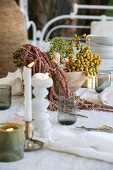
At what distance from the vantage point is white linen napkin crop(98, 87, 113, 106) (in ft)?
4.82

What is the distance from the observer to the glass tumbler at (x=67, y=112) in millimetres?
1230

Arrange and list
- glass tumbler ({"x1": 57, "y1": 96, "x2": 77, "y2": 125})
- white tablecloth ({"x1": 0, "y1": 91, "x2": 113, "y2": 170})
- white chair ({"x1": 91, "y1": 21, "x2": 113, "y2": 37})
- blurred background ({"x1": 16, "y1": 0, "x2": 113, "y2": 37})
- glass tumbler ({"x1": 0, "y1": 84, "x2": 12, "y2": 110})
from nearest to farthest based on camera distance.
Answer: white tablecloth ({"x1": 0, "y1": 91, "x2": 113, "y2": 170}) < glass tumbler ({"x1": 57, "y1": 96, "x2": 77, "y2": 125}) < glass tumbler ({"x1": 0, "y1": 84, "x2": 12, "y2": 110}) < white chair ({"x1": 91, "y1": 21, "x2": 113, "y2": 37}) < blurred background ({"x1": 16, "y1": 0, "x2": 113, "y2": 37})

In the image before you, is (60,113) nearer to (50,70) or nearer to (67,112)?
(67,112)

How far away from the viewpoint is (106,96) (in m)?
1.51

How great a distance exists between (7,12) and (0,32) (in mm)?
136

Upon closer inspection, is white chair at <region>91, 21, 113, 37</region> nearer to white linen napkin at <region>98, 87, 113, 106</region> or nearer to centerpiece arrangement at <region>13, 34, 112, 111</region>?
centerpiece arrangement at <region>13, 34, 112, 111</region>

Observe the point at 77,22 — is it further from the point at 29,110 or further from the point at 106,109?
the point at 29,110

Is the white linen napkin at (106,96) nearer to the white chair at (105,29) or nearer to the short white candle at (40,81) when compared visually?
the short white candle at (40,81)

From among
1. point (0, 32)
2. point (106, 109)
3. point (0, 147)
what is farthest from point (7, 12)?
point (0, 147)

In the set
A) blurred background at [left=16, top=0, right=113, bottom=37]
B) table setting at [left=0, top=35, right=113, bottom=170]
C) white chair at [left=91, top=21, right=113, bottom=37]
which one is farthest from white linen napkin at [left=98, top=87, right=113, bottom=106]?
blurred background at [left=16, top=0, right=113, bottom=37]

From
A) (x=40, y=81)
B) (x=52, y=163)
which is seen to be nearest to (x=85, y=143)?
(x=52, y=163)

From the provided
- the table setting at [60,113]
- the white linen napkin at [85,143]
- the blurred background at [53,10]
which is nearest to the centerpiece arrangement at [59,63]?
the table setting at [60,113]

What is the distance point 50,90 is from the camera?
4.72 ft

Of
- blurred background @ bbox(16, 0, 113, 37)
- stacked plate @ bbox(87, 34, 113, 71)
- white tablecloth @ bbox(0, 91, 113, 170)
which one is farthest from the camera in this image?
blurred background @ bbox(16, 0, 113, 37)
